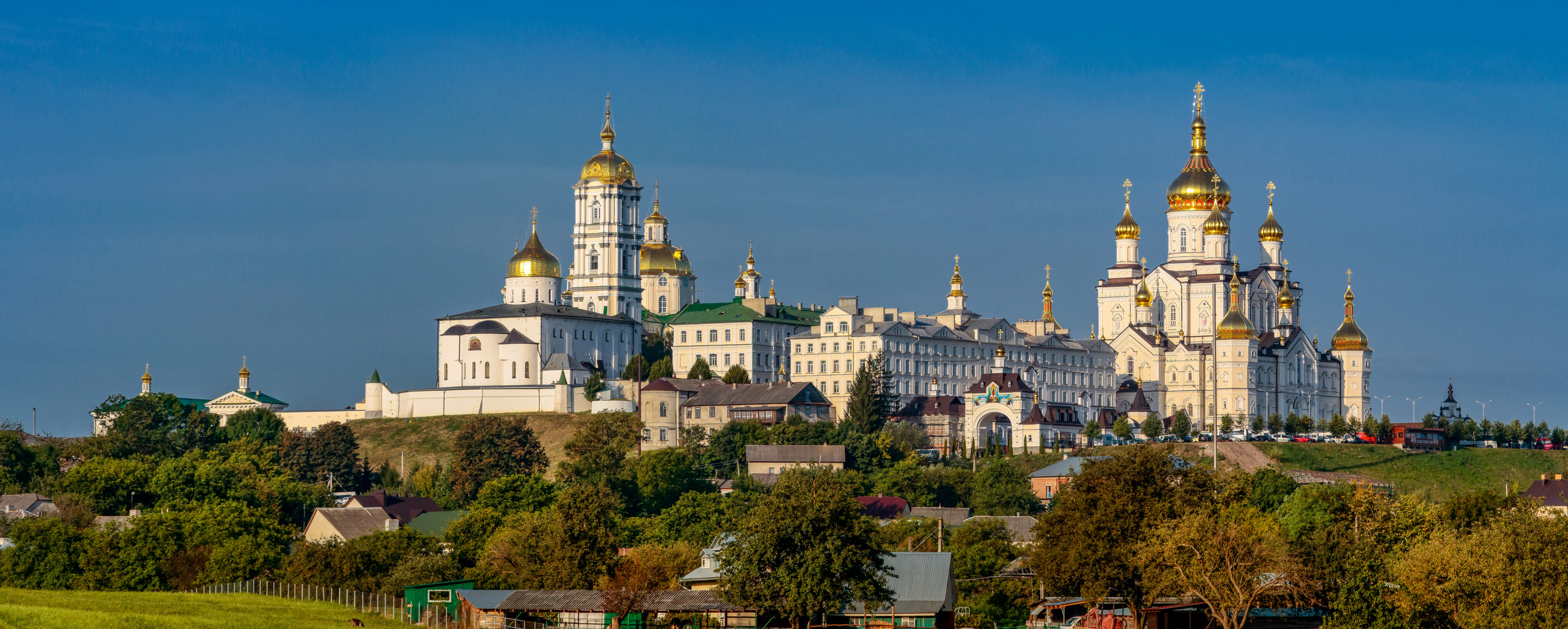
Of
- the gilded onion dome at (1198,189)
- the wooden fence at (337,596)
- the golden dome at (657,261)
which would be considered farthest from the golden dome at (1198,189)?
the wooden fence at (337,596)

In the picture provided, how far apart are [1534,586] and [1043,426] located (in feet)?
190

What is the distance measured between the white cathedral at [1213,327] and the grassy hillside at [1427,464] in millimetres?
12793

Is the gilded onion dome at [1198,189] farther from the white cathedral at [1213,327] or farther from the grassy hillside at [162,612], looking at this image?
the grassy hillside at [162,612]

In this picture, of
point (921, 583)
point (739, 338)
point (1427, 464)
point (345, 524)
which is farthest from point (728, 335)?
point (921, 583)

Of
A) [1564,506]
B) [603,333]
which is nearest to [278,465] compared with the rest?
[603,333]

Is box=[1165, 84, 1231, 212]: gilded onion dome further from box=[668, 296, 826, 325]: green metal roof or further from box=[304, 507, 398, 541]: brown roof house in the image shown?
box=[304, 507, 398, 541]: brown roof house

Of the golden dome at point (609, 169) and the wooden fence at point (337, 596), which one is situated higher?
the golden dome at point (609, 169)

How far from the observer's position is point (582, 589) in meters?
62.2

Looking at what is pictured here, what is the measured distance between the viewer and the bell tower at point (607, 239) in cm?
13200

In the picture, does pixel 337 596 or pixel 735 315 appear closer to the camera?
pixel 337 596

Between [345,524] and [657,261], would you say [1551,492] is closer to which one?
[345,524]

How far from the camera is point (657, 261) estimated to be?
138375 millimetres

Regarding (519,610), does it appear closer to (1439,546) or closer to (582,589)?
(582,589)

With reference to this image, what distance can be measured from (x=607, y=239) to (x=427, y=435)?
78.4ft
